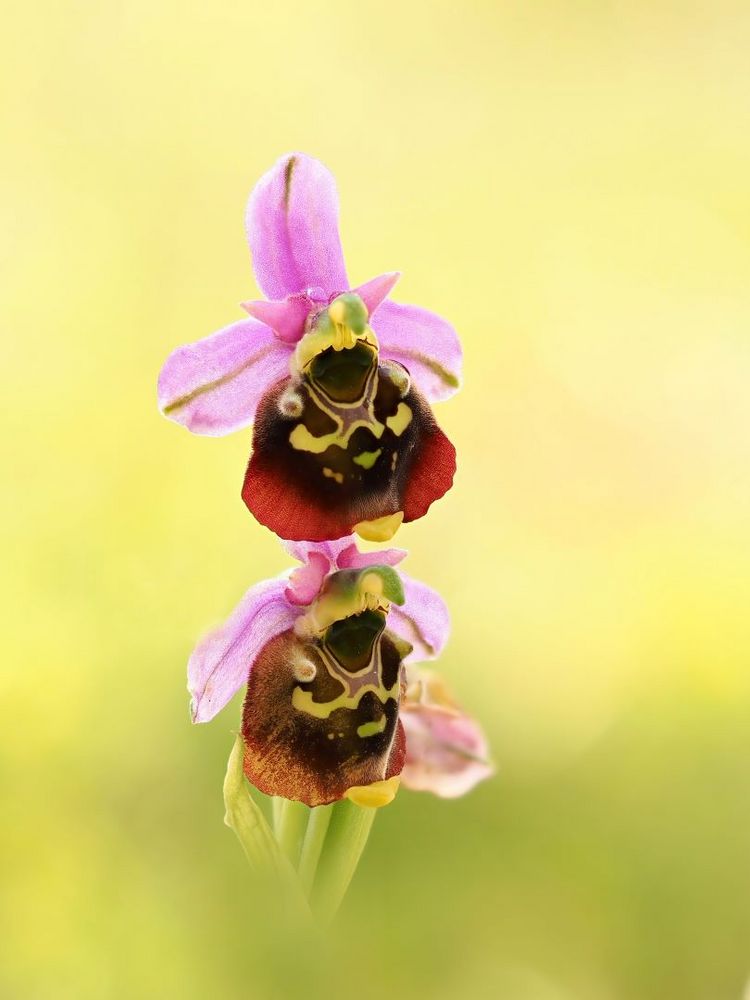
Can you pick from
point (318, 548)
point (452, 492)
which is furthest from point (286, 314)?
point (452, 492)

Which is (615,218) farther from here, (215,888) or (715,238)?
(215,888)

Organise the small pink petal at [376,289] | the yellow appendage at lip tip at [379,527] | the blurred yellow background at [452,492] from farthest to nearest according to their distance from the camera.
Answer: the small pink petal at [376,289]
the yellow appendage at lip tip at [379,527]
the blurred yellow background at [452,492]

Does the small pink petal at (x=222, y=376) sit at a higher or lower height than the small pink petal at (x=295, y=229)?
lower

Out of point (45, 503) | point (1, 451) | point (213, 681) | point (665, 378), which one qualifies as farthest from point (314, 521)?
point (665, 378)

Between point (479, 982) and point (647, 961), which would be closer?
point (479, 982)

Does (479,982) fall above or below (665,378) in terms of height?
below

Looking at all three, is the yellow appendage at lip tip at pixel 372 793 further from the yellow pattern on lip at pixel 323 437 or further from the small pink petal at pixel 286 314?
the small pink petal at pixel 286 314

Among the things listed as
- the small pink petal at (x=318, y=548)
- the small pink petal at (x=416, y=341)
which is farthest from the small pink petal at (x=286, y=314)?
the small pink petal at (x=318, y=548)
